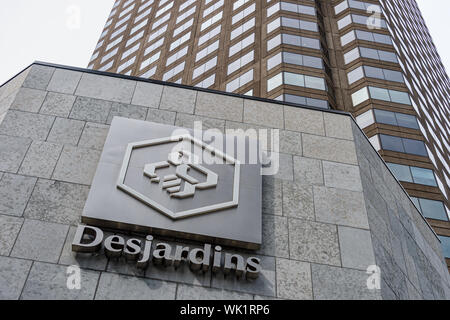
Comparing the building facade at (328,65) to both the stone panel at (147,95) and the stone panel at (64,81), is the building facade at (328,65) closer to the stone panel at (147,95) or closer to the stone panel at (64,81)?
the stone panel at (147,95)

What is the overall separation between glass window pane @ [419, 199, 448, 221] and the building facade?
84 mm

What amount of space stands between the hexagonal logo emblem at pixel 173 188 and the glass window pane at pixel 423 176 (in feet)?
102

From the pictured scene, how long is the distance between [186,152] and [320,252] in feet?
14.3

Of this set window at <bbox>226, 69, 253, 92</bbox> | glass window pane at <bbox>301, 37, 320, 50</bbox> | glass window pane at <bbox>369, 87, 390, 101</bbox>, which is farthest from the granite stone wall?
glass window pane at <bbox>301, 37, 320, 50</bbox>

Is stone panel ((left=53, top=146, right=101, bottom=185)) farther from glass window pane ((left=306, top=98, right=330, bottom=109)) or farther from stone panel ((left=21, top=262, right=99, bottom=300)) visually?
glass window pane ((left=306, top=98, right=330, bottom=109))

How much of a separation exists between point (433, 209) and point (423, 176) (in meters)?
3.12

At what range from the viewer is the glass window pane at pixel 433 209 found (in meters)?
38.8

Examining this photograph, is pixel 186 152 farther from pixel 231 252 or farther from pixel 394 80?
pixel 394 80

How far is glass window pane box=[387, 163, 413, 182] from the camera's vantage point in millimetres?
40028

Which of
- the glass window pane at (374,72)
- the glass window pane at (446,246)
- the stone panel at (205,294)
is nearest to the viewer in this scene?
the stone panel at (205,294)

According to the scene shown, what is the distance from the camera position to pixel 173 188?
12.1 metres

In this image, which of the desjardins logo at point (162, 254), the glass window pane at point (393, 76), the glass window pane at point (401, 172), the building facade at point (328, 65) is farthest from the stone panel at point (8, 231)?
the glass window pane at point (393, 76)

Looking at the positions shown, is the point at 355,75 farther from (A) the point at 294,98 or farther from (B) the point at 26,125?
(B) the point at 26,125
